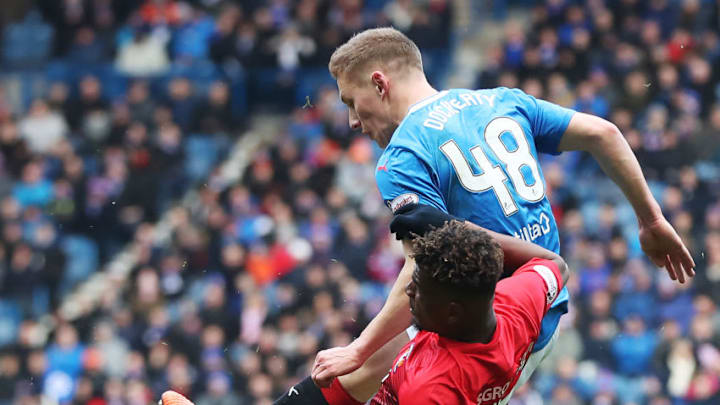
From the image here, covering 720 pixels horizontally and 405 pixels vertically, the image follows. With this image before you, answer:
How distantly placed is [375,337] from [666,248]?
49.3 inches

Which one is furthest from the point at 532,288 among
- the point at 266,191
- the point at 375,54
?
the point at 266,191

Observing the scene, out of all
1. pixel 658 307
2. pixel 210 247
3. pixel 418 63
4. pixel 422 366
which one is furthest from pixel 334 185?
pixel 422 366

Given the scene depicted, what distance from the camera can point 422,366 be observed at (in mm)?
3383

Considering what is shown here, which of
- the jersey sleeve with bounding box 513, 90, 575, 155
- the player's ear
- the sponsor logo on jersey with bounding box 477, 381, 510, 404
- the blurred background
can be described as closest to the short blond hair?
the player's ear

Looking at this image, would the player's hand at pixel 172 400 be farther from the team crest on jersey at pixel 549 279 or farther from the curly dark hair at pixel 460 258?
the team crest on jersey at pixel 549 279

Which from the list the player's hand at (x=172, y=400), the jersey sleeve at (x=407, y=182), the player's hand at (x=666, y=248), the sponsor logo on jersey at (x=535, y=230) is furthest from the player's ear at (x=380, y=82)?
the player's hand at (x=172, y=400)

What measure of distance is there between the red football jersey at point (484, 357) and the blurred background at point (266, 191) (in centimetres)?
656

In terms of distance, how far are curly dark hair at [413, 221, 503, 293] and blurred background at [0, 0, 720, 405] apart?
6.94 metres

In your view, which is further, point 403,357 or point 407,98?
point 407,98

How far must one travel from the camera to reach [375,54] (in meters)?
4.09

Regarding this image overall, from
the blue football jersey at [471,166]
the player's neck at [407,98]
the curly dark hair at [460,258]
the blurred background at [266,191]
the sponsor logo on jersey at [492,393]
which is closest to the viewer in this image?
the curly dark hair at [460,258]

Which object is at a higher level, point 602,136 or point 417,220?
point 417,220

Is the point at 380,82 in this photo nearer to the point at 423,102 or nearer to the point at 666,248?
the point at 423,102

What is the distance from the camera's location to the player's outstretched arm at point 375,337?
11.8 feet
